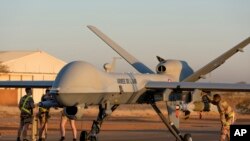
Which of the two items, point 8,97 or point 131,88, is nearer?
point 131,88

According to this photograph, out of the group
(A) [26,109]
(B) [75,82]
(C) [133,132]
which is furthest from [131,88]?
(C) [133,132]

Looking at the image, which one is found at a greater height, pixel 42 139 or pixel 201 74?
pixel 201 74

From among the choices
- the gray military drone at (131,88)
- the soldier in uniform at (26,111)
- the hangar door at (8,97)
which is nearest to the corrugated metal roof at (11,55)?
the hangar door at (8,97)

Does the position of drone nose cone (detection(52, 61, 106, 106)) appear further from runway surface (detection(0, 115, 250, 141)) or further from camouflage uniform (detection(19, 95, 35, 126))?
runway surface (detection(0, 115, 250, 141))

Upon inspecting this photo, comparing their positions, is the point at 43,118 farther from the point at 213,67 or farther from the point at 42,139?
the point at 213,67

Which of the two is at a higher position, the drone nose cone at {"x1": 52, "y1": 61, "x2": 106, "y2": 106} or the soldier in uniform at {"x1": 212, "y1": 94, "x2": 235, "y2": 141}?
the drone nose cone at {"x1": 52, "y1": 61, "x2": 106, "y2": 106}

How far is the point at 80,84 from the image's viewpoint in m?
19.3

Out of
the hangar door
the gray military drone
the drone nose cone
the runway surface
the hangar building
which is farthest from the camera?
the hangar building

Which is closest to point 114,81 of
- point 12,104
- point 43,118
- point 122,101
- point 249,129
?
point 122,101

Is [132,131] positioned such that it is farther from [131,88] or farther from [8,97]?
[8,97]

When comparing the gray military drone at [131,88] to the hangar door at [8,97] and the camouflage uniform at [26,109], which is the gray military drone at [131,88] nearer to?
the camouflage uniform at [26,109]

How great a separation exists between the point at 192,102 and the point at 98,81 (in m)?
3.82

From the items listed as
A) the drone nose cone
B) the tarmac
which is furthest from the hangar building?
the drone nose cone

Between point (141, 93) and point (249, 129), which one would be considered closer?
point (249, 129)
